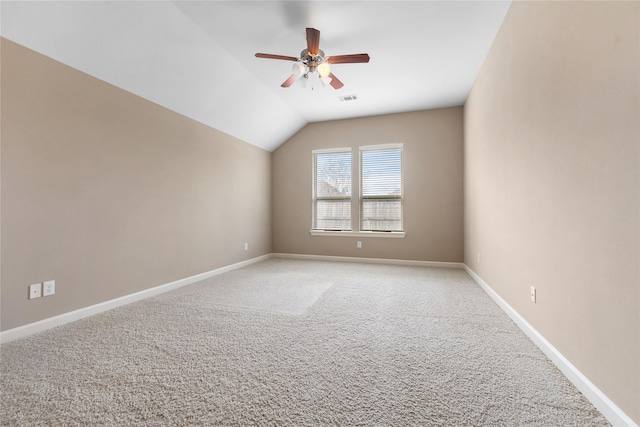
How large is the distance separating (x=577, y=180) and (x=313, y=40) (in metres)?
2.25

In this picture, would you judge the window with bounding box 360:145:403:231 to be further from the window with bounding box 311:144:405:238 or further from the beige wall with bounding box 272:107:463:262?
the beige wall with bounding box 272:107:463:262

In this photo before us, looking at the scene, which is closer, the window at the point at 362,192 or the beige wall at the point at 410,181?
the beige wall at the point at 410,181

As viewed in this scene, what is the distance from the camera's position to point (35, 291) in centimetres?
221

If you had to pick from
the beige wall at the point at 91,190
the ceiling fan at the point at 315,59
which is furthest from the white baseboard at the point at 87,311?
the ceiling fan at the point at 315,59

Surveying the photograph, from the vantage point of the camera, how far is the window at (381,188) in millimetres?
5207

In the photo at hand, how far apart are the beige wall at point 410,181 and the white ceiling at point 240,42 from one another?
0.92 metres

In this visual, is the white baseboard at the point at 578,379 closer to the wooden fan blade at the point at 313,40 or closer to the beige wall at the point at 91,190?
the wooden fan blade at the point at 313,40

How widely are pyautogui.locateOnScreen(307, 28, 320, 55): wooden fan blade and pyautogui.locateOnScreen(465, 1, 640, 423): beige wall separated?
1.67m

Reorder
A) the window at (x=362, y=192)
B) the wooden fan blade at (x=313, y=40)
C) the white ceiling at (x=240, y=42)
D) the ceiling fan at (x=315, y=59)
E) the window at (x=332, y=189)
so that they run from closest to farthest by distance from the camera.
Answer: the white ceiling at (x=240, y=42) → the wooden fan blade at (x=313, y=40) → the ceiling fan at (x=315, y=59) → the window at (x=362, y=192) → the window at (x=332, y=189)

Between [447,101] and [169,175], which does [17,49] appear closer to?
[169,175]

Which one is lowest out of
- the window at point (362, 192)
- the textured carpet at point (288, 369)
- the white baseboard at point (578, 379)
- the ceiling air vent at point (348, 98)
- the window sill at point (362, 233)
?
the textured carpet at point (288, 369)

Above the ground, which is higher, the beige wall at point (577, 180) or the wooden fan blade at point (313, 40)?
the wooden fan blade at point (313, 40)

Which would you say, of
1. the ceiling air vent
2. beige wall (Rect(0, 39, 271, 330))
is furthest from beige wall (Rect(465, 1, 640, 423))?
beige wall (Rect(0, 39, 271, 330))

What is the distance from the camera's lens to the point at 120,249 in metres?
2.88
